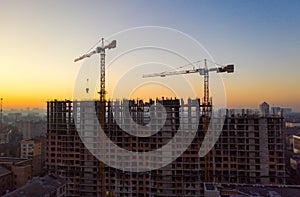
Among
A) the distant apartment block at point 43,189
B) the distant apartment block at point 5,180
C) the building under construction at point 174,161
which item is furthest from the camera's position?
the distant apartment block at point 5,180

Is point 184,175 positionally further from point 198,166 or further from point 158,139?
point 158,139

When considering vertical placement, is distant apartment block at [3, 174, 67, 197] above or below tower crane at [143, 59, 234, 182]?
below

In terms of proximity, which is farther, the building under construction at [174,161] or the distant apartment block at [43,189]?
the building under construction at [174,161]

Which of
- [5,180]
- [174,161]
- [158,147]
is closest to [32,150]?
[5,180]

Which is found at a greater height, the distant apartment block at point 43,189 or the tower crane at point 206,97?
the tower crane at point 206,97

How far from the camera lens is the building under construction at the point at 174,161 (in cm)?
698

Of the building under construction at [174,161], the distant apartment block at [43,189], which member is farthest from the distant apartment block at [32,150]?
the distant apartment block at [43,189]

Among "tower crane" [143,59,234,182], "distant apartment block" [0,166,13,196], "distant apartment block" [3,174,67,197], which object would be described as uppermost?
"tower crane" [143,59,234,182]

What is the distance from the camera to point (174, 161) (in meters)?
7.20

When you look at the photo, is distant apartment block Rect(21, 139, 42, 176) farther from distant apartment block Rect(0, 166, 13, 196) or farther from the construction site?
the construction site

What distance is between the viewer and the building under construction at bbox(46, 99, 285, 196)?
6.98 meters

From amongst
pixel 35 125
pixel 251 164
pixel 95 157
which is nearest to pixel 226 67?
pixel 251 164

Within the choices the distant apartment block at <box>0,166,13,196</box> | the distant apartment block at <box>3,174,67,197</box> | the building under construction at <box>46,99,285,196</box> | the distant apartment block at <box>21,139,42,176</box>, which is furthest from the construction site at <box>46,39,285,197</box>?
the distant apartment block at <box>21,139,42,176</box>

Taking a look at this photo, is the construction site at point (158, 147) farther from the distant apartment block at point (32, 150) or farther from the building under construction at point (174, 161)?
the distant apartment block at point (32, 150)
